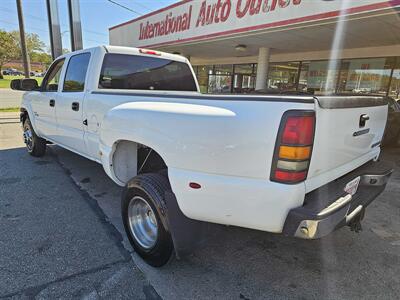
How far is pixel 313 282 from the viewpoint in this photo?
2.34 meters

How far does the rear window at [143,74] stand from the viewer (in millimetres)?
3574

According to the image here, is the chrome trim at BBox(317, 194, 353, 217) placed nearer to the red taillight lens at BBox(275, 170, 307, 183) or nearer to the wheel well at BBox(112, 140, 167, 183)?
the red taillight lens at BBox(275, 170, 307, 183)

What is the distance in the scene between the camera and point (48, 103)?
14.9ft

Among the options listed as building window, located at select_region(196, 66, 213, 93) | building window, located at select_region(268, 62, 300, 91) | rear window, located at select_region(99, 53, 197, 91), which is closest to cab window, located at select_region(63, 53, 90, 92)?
rear window, located at select_region(99, 53, 197, 91)

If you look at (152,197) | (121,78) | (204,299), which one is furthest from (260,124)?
(121,78)

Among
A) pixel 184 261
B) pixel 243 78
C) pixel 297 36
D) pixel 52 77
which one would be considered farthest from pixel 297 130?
pixel 243 78

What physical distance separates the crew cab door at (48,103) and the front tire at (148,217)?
259 cm

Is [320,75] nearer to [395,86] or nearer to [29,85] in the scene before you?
[395,86]

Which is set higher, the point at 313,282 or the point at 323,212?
the point at 323,212

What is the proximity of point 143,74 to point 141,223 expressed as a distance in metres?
2.17

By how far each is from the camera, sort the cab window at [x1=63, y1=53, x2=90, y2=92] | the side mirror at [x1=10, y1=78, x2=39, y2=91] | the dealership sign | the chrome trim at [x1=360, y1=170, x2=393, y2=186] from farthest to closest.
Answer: the dealership sign < the side mirror at [x1=10, y1=78, x2=39, y2=91] < the cab window at [x1=63, y1=53, x2=90, y2=92] < the chrome trim at [x1=360, y1=170, x2=393, y2=186]

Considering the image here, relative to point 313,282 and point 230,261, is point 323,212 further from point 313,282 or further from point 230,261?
point 230,261

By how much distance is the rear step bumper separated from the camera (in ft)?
5.66

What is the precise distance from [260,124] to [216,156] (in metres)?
0.36
